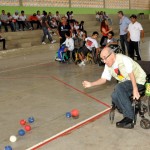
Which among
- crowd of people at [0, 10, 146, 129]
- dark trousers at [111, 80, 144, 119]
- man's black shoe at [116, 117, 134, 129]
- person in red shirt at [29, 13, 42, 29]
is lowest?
man's black shoe at [116, 117, 134, 129]

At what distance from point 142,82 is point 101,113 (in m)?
1.11

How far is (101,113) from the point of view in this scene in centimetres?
525

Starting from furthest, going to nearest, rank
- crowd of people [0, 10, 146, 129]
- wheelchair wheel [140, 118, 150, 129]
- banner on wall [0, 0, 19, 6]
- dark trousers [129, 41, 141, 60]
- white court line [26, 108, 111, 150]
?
1. banner on wall [0, 0, 19, 6]
2. dark trousers [129, 41, 141, 60]
3. wheelchair wheel [140, 118, 150, 129]
4. crowd of people [0, 10, 146, 129]
5. white court line [26, 108, 111, 150]

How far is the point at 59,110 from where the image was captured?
5578 mm

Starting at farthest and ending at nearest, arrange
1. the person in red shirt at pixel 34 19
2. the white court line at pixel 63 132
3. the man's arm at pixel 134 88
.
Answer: the person in red shirt at pixel 34 19 < the man's arm at pixel 134 88 < the white court line at pixel 63 132

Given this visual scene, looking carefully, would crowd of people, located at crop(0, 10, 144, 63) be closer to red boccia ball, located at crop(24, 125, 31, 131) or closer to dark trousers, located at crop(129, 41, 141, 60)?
dark trousers, located at crop(129, 41, 141, 60)

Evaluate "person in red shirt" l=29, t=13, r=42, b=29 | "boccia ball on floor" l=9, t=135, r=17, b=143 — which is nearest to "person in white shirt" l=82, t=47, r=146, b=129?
"boccia ball on floor" l=9, t=135, r=17, b=143

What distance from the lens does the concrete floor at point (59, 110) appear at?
406 centimetres

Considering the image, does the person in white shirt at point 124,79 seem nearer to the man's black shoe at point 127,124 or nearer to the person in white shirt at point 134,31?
the man's black shoe at point 127,124

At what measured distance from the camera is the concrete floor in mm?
4059

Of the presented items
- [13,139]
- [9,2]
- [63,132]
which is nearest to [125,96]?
[63,132]

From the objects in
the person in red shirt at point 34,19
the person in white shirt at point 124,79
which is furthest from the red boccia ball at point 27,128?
the person in red shirt at point 34,19

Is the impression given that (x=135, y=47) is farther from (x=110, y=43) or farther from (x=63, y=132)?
(x=63, y=132)

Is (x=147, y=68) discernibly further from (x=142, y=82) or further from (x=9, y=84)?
(x=9, y=84)
